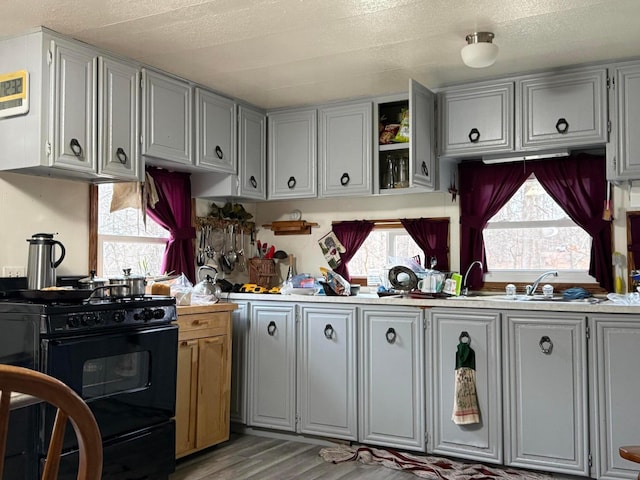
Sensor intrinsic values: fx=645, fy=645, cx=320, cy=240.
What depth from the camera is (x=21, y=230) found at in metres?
3.43

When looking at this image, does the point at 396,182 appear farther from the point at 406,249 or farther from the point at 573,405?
the point at 573,405

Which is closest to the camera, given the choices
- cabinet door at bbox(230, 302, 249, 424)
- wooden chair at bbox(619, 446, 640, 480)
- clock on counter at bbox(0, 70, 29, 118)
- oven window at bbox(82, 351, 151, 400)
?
wooden chair at bbox(619, 446, 640, 480)

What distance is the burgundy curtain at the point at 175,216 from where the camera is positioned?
14.1ft

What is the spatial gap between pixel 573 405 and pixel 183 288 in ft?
7.61

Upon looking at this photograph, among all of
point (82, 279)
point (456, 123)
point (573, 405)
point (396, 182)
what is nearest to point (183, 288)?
point (82, 279)

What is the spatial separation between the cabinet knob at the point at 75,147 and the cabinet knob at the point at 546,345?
264cm

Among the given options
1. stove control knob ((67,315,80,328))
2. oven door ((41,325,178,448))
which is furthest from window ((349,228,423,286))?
stove control knob ((67,315,80,328))

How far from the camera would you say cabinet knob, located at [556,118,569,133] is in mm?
3811

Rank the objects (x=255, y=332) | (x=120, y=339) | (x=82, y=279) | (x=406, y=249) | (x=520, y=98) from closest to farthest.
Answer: (x=120, y=339) < (x=82, y=279) < (x=520, y=98) < (x=255, y=332) < (x=406, y=249)

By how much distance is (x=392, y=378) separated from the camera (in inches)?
153

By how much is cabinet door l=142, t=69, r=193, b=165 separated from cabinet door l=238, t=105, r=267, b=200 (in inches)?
21.7

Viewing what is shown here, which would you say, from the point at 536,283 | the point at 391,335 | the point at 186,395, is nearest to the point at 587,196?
the point at 536,283

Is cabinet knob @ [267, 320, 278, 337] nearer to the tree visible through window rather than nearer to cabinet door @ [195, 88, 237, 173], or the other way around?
cabinet door @ [195, 88, 237, 173]

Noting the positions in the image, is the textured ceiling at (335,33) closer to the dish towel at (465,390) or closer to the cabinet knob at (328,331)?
the cabinet knob at (328,331)
